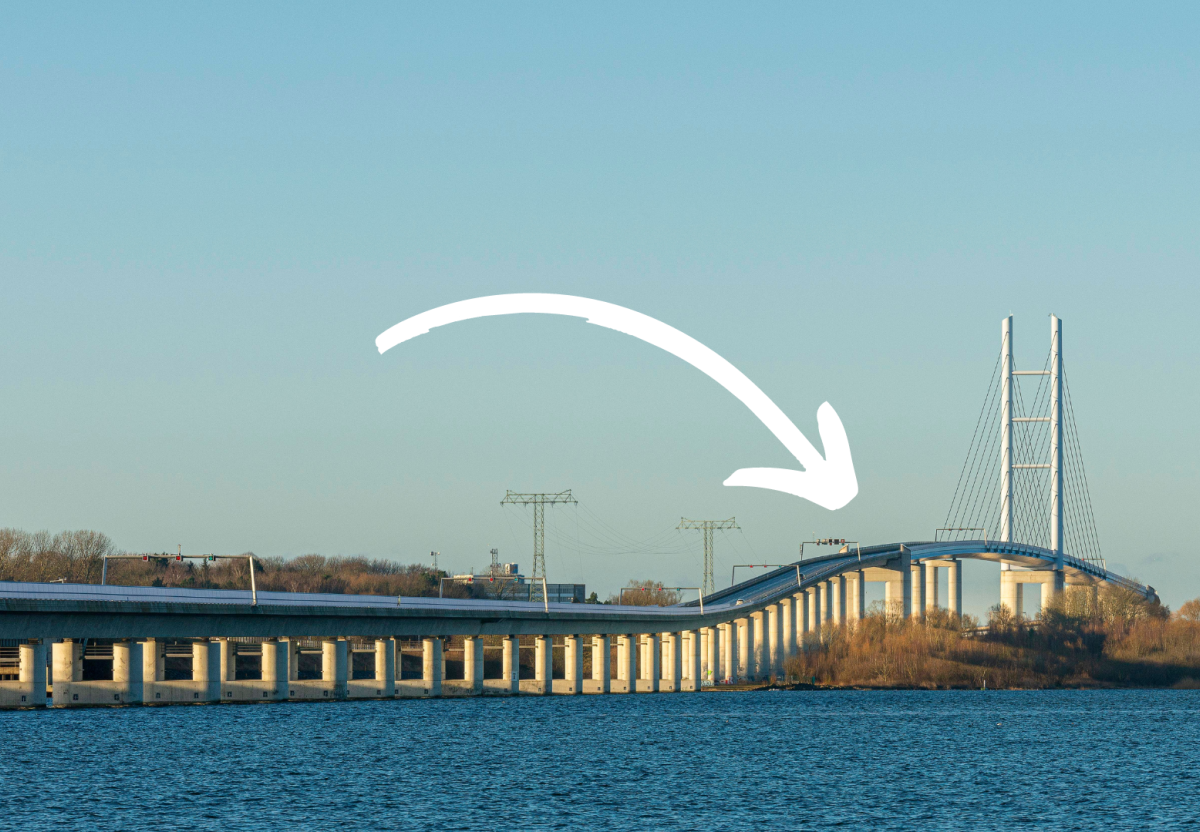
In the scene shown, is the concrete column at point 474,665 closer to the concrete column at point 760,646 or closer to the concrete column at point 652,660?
the concrete column at point 652,660

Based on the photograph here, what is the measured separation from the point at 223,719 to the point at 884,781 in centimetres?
4735

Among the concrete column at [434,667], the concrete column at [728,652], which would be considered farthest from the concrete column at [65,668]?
the concrete column at [728,652]

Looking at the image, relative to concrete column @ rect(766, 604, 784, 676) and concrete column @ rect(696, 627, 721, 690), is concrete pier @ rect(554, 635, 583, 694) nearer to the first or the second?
concrete column @ rect(696, 627, 721, 690)

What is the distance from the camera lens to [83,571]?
655 feet

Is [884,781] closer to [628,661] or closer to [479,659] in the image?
[479,659]

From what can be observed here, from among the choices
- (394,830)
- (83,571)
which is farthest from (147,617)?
(83,571)

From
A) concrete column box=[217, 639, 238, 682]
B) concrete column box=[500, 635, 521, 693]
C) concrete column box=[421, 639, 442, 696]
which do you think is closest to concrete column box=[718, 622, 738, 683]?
concrete column box=[500, 635, 521, 693]

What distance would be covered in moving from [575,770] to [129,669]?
39.6m

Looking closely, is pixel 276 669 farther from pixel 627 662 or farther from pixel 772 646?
pixel 772 646

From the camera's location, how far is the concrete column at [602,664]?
166750mm

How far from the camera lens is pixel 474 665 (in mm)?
152000

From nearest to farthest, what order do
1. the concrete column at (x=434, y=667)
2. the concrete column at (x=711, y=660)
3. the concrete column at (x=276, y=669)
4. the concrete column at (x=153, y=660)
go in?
1. the concrete column at (x=153, y=660)
2. the concrete column at (x=276, y=669)
3. the concrete column at (x=434, y=667)
4. the concrete column at (x=711, y=660)

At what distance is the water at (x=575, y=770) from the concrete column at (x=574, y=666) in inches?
989

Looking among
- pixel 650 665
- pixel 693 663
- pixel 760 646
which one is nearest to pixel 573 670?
pixel 650 665
